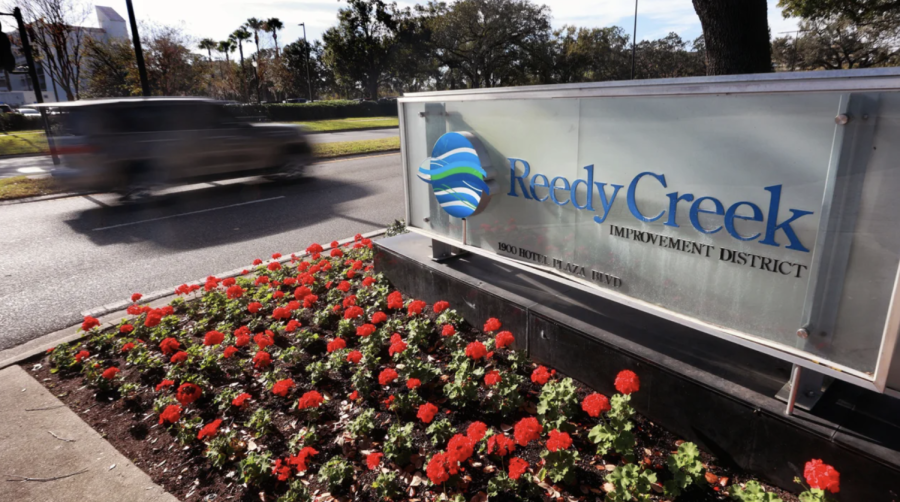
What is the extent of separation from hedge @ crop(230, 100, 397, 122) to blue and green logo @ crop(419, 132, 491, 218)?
31563 millimetres

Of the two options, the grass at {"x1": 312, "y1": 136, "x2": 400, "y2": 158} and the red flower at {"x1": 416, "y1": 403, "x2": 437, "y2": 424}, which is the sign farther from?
the grass at {"x1": 312, "y1": 136, "x2": 400, "y2": 158}

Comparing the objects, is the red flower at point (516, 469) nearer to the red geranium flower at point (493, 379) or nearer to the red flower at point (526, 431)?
the red flower at point (526, 431)

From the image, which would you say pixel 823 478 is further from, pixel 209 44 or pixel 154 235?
pixel 209 44

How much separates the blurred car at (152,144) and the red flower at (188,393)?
8.04 meters

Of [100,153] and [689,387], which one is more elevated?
[100,153]

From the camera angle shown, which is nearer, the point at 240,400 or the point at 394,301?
the point at 240,400

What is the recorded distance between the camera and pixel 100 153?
9297 millimetres

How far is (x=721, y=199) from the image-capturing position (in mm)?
2504

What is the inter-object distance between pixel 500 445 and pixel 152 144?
9.83m

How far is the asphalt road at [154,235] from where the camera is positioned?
5.65m

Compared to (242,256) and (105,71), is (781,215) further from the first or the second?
(105,71)

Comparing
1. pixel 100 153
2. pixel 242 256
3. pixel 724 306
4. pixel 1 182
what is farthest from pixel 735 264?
pixel 1 182

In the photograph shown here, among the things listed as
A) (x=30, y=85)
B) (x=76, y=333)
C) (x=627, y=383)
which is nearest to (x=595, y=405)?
(x=627, y=383)

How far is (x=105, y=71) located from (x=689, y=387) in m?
38.7
